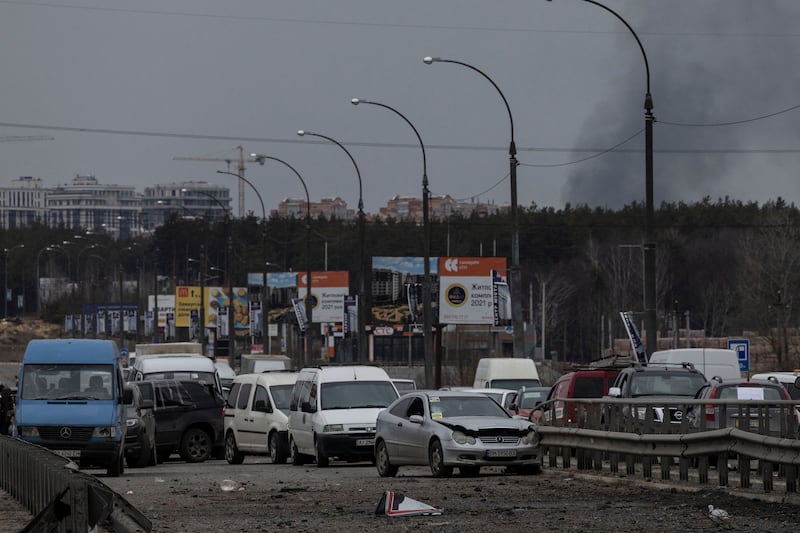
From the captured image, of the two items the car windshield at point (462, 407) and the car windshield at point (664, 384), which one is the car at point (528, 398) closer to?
the car windshield at point (664, 384)

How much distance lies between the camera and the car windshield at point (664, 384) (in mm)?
27484

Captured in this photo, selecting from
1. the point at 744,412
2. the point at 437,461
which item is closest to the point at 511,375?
the point at 437,461

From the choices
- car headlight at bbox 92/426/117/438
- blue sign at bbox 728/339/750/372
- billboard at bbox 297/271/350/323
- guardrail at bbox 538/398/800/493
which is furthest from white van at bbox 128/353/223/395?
billboard at bbox 297/271/350/323

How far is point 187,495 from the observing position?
20328mm

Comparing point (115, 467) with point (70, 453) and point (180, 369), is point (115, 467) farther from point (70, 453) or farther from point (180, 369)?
point (180, 369)

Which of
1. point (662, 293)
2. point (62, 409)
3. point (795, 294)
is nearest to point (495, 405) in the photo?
point (62, 409)

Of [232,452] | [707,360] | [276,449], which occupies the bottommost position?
[232,452]

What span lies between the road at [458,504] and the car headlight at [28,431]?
2.02 m

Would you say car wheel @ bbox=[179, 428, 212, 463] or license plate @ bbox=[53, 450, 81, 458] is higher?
license plate @ bbox=[53, 450, 81, 458]

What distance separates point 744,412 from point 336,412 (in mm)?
12199

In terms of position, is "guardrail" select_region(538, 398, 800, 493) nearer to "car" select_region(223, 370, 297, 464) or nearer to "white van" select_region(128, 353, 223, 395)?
"car" select_region(223, 370, 297, 464)

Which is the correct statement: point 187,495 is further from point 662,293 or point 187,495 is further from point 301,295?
point 662,293

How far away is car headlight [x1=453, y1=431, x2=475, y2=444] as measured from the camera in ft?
78.9

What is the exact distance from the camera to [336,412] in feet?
98.2
